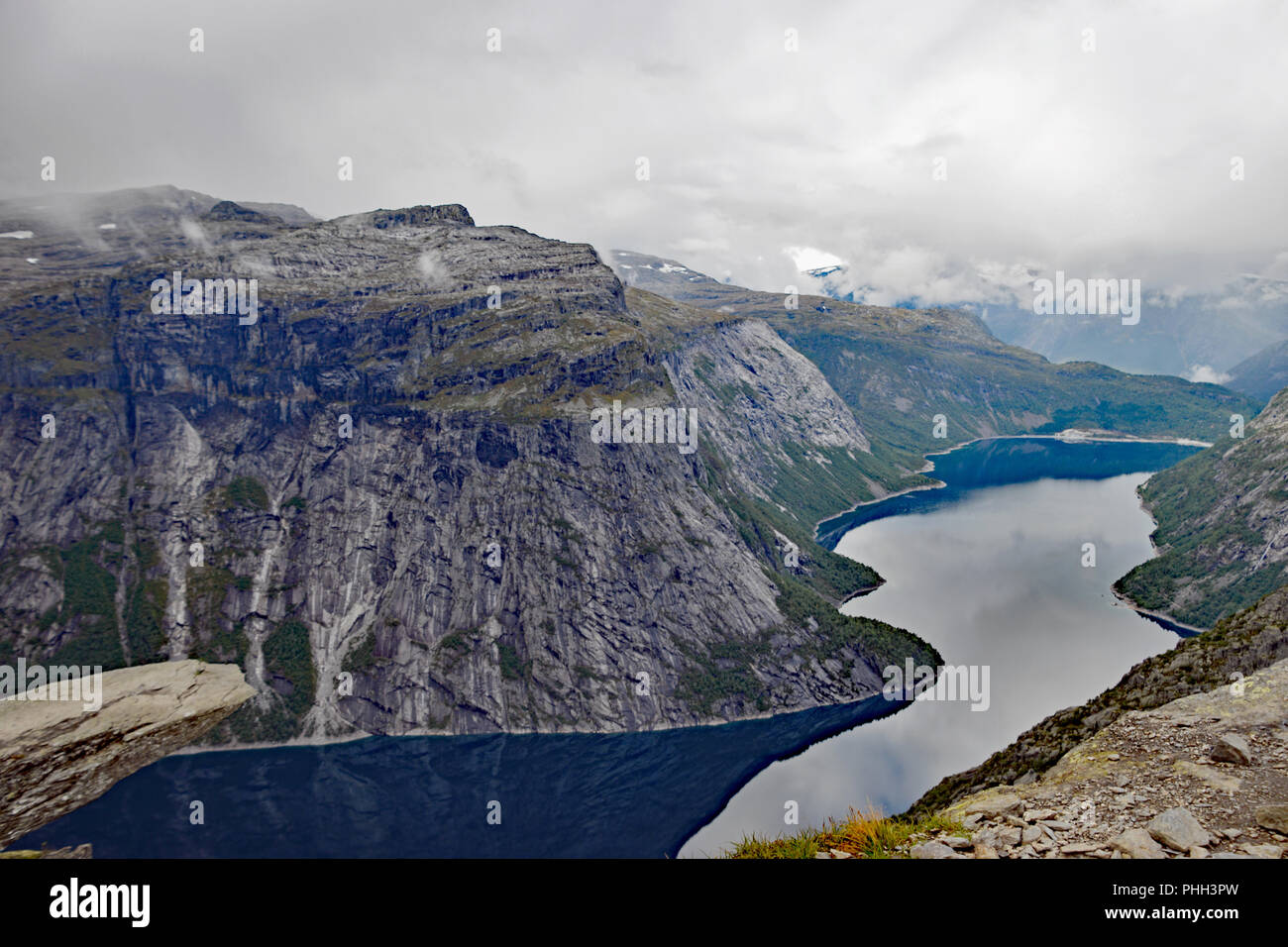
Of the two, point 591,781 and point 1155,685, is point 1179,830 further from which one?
point 591,781

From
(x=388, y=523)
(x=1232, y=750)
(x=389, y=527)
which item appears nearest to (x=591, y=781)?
(x=389, y=527)

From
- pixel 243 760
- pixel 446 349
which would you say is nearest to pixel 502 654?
pixel 243 760

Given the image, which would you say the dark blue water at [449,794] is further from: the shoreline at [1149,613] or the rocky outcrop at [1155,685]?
the rocky outcrop at [1155,685]

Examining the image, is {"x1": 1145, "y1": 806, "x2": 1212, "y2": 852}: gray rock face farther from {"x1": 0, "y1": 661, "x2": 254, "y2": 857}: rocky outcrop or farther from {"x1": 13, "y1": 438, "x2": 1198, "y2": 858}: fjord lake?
{"x1": 13, "y1": 438, "x2": 1198, "y2": 858}: fjord lake

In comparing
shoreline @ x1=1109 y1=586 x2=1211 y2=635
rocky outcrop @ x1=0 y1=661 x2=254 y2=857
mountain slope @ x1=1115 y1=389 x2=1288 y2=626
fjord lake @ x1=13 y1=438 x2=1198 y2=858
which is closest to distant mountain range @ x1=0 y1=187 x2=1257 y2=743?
fjord lake @ x1=13 y1=438 x2=1198 y2=858

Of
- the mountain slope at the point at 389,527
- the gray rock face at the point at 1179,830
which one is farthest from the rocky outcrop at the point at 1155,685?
the mountain slope at the point at 389,527

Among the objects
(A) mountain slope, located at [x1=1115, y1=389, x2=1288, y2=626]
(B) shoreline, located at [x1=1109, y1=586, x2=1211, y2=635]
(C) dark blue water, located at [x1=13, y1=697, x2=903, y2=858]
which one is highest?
(A) mountain slope, located at [x1=1115, y1=389, x2=1288, y2=626]
